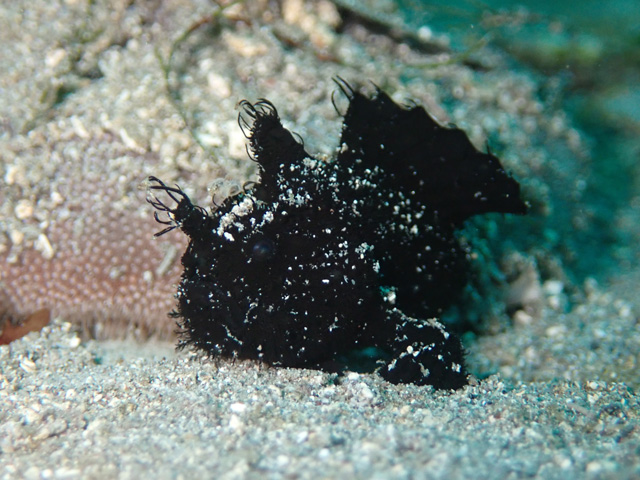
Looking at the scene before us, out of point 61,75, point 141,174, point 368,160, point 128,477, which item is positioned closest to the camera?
point 128,477

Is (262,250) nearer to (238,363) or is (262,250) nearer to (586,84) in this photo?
(238,363)

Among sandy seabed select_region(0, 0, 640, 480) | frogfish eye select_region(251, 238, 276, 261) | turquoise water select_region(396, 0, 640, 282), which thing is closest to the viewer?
sandy seabed select_region(0, 0, 640, 480)

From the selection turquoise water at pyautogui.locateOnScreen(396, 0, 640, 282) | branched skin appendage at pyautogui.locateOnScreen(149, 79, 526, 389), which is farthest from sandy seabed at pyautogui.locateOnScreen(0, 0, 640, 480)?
turquoise water at pyautogui.locateOnScreen(396, 0, 640, 282)

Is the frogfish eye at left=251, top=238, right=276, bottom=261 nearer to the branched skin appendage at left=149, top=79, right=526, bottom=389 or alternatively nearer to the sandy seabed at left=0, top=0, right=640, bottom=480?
the branched skin appendage at left=149, top=79, right=526, bottom=389

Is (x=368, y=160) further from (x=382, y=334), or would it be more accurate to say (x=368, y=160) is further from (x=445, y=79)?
(x=445, y=79)

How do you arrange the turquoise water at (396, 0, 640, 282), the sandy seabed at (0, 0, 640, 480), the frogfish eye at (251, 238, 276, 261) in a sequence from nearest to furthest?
the sandy seabed at (0, 0, 640, 480) < the frogfish eye at (251, 238, 276, 261) < the turquoise water at (396, 0, 640, 282)

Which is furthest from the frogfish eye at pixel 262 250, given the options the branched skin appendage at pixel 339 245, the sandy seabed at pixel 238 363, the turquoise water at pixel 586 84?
the turquoise water at pixel 586 84

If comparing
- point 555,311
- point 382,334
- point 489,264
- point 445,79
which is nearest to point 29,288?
point 382,334
